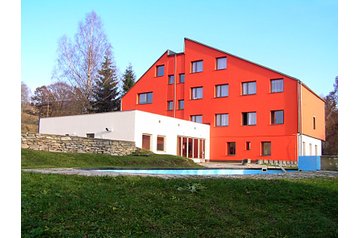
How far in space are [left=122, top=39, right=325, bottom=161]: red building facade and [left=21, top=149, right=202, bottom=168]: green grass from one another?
8244mm

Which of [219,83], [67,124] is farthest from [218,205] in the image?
[219,83]

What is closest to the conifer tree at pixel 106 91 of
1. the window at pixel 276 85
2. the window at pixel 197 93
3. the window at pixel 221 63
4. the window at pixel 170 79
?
the window at pixel 170 79

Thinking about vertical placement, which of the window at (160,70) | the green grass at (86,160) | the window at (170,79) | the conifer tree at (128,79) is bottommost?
the green grass at (86,160)

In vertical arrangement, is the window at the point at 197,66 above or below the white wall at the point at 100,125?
above

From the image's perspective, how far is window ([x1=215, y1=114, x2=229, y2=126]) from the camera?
2455 centimetres

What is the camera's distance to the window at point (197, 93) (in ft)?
84.4

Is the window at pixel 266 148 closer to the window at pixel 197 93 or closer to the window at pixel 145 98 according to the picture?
the window at pixel 197 93

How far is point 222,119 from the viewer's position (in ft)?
81.3

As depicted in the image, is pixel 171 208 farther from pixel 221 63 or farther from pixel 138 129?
pixel 221 63

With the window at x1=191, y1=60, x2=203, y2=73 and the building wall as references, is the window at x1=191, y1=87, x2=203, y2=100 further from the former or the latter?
the building wall

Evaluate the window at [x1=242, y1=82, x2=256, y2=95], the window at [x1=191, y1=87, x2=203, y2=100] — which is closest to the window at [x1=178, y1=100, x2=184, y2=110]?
the window at [x1=191, y1=87, x2=203, y2=100]

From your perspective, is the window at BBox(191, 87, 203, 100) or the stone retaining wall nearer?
the stone retaining wall
